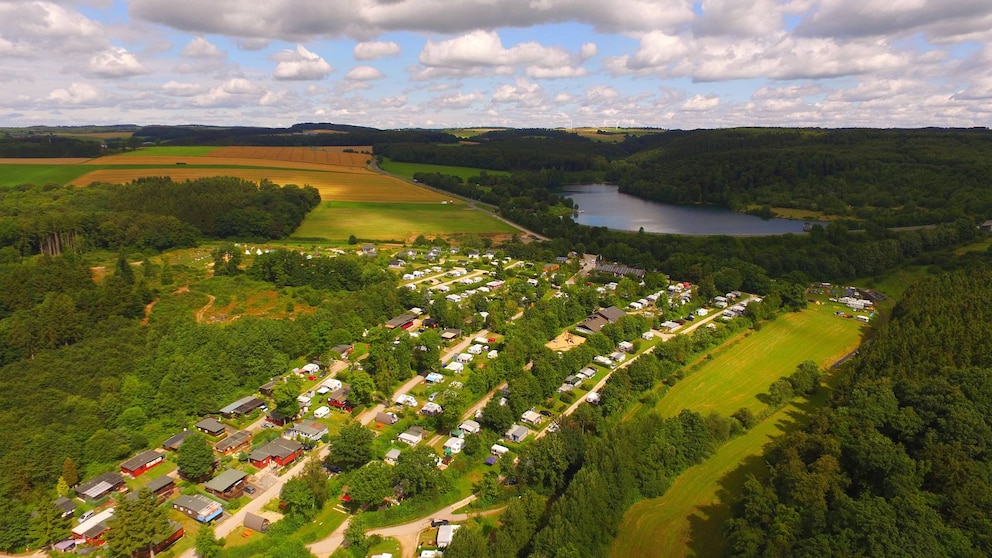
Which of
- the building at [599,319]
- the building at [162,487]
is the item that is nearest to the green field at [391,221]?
the building at [599,319]

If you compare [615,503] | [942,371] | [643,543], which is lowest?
[643,543]

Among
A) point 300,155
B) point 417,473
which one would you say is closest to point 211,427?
→ point 417,473

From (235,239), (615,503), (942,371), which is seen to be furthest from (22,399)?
(942,371)

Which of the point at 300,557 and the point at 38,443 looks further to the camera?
the point at 38,443

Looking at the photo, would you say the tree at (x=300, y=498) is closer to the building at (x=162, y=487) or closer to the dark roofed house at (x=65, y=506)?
the building at (x=162, y=487)

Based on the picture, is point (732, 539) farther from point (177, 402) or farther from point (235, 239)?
point (235, 239)

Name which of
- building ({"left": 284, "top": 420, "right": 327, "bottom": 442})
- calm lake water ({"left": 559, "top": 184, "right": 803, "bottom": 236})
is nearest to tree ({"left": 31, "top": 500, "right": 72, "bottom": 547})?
building ({"left": 284, "top": 420, "right": 327, "bottom": 442})
